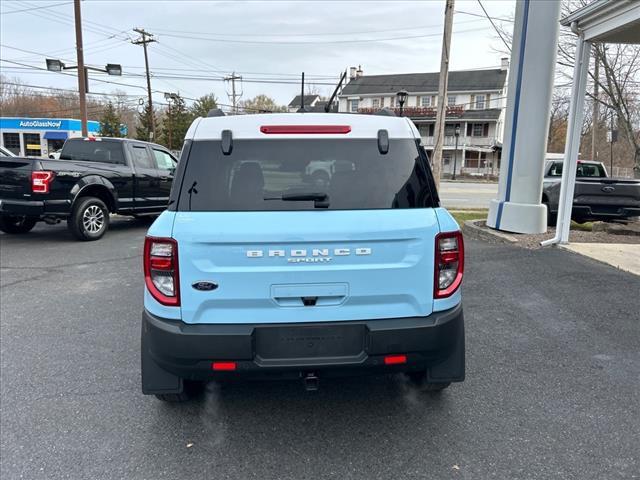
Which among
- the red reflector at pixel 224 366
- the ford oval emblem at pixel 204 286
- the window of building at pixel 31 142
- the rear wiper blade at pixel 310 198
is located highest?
the window of building at pixel 31 142

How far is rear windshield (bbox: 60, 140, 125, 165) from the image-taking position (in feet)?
32.5

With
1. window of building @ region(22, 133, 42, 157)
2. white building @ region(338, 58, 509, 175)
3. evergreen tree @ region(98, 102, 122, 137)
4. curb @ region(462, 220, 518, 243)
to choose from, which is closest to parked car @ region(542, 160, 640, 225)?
curb @ region(462, 220, 518, 243)

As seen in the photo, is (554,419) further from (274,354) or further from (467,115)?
(467,115)

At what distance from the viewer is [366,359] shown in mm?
2479

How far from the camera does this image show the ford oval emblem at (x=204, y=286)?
2424 mm

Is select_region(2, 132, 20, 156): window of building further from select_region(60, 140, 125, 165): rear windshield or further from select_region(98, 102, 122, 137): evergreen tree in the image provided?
select_region(60, 140, 125, 165): rear windshield

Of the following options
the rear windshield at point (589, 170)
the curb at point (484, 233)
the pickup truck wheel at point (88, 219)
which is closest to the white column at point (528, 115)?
the curb at point (484, 233)

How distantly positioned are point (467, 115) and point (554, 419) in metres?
49.5

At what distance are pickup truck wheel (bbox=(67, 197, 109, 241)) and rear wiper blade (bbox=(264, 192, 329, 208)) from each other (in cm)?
738

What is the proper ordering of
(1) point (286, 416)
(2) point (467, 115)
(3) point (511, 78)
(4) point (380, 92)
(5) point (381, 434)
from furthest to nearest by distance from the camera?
(4) point (380, 92) < (2) point (467, 115) < (3) point (511, 78) < (1) point (286, 416) < (5) point (381, 434)

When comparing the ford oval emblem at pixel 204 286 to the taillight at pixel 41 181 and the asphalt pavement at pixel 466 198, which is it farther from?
the asphalt pavement at pixel 466 198

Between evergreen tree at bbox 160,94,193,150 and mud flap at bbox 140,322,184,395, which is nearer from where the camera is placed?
mud flap at bbox 140,322,184,395

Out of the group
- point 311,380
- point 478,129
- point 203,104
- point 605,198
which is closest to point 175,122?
point 203,104

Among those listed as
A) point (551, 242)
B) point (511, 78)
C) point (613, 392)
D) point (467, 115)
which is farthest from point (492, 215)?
point (467, 115)
